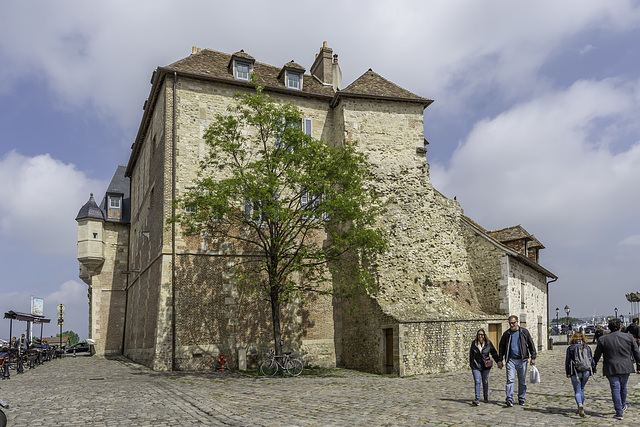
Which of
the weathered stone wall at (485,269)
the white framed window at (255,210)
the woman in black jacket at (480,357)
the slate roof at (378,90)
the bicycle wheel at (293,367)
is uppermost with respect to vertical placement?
the slate roof at (378,90)

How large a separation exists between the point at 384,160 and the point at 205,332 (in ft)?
35.4

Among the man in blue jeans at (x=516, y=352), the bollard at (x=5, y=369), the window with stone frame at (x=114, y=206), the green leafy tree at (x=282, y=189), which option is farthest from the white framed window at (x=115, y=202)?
the man in blue jeans at (x=516, y=352)

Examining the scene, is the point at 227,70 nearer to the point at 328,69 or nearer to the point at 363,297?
the point at 328,69

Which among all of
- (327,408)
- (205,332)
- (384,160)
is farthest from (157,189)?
(327,408)

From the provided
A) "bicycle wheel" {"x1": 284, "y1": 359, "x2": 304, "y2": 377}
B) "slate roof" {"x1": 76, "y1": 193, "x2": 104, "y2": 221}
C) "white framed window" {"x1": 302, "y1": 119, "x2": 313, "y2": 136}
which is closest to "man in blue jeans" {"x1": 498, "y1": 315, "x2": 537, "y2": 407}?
"bicycle wheel" {"x1": 284, "y1": 359, "x2": 304, "y2": 377}

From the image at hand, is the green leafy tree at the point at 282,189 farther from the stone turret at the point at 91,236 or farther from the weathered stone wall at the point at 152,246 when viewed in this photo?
the stone turret at the point at 91,236

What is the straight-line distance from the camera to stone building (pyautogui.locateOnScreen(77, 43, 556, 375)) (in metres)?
20.8

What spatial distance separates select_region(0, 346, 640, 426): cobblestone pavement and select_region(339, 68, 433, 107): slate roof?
13.0 meters

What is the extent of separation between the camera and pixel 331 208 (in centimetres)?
1888

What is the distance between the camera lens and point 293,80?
25.5 m

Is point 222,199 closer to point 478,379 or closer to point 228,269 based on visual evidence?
point 228,269

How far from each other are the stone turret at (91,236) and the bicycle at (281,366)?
19630 mm

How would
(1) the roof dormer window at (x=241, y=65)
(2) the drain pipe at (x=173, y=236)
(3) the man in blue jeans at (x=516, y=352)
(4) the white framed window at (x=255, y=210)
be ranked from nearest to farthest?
(3) the man in blue jeans at (x=516, y=352) → (4) the white framed window at (x=255, y=210) → (2) the drain pipe at (x=173, y=236) → (1) the roof dormer window at (x=241, y=65)

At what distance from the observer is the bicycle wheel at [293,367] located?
63.4ft
